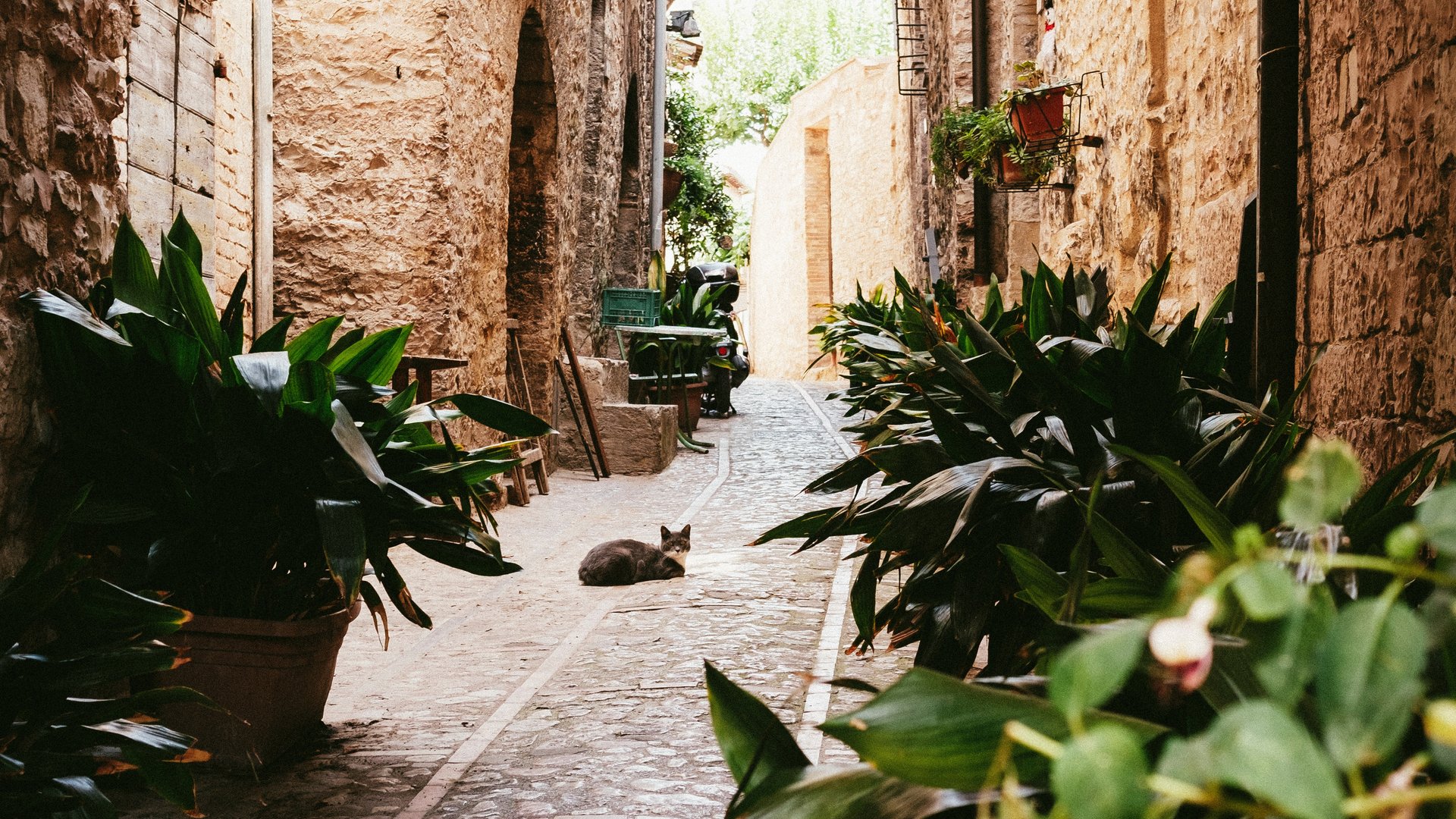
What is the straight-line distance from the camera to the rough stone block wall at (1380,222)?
7.45 ft

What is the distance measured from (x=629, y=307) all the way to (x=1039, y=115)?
6273 millimetres

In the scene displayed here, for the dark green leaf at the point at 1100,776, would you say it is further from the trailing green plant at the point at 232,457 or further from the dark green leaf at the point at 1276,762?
the trailing green plant at the point at 232,457

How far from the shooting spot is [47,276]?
246 centimetres

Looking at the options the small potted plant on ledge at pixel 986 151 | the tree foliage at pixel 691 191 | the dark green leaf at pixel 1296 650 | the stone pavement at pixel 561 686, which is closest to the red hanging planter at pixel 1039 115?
the small potted plant on ledge at pixel 986 151

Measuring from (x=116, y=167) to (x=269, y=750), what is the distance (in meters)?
1.42

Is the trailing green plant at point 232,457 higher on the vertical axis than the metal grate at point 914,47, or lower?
lower

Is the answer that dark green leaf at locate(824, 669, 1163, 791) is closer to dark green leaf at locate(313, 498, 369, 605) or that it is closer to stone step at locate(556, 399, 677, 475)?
dark green leaf at locate(313, 498, 369, 605)

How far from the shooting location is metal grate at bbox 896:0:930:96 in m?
13.9

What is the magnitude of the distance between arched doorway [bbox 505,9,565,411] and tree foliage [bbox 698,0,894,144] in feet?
77.2

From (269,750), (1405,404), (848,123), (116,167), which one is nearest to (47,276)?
(116,167)

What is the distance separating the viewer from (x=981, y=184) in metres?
10.5

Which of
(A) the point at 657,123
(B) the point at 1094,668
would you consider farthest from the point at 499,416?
(A) the point at 657,123

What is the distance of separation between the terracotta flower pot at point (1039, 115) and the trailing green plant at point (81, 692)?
4882mm

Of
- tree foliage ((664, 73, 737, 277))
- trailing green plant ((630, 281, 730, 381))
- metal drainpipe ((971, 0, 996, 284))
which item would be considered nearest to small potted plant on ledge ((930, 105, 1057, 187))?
metal drainpipe ((971, 0, 996, 284))
